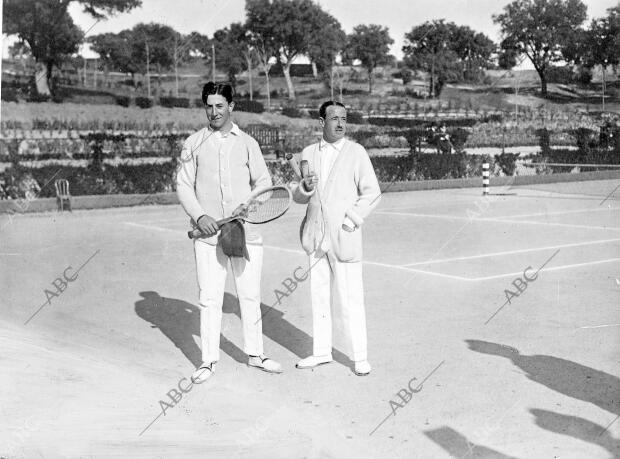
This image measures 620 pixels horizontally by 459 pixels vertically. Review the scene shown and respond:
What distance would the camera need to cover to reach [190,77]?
112m

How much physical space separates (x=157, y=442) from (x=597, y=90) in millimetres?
58081

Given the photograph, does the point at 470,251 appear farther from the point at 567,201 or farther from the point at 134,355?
the point at 567,201

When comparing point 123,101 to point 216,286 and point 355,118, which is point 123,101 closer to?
point 355,118

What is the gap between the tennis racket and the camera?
6574 millimetres

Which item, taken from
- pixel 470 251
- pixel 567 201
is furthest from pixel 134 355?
pixel 567 201

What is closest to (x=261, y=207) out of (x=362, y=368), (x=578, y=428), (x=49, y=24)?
(x=362, y=368)

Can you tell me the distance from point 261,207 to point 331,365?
1312mm

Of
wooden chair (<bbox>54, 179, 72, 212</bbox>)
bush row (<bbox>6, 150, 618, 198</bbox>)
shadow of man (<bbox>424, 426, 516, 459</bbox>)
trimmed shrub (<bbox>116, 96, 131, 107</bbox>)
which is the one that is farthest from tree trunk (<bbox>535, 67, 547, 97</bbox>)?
shadow of man (<bbox>424, 426, 516, 459</bbox>)

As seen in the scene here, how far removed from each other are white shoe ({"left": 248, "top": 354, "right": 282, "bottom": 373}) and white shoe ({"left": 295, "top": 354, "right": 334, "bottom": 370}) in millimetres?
169

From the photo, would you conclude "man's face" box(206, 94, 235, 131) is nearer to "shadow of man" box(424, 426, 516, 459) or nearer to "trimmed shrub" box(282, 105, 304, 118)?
"shadow of man" box(424, 426, 516, 459)

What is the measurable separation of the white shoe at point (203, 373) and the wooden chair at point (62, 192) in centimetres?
1666

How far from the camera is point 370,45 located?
84.2 meters

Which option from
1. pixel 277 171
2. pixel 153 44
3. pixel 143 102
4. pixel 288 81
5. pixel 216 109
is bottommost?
pixel 277 171

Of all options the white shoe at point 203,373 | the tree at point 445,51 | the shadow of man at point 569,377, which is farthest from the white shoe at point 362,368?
the tree at point 445,51
